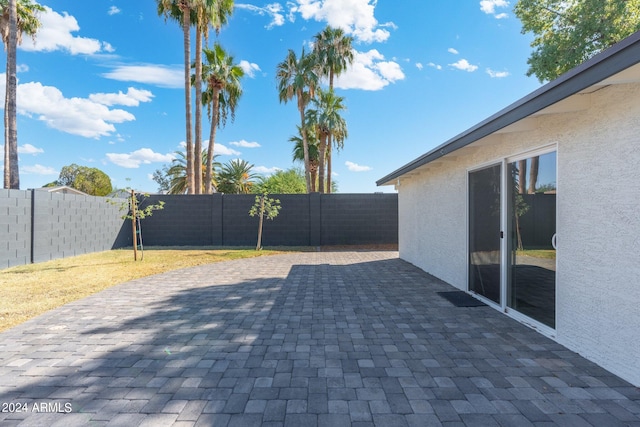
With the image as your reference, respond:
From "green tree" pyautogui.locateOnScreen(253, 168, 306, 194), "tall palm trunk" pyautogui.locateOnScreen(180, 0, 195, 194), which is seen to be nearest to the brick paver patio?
"tall palm trunk" pyautogui.locateOnScreen(180, 0, 195, 194)

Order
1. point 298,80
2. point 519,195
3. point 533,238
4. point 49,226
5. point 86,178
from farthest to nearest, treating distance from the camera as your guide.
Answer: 1. point 86,178
2. point 298,80
3. point 49,226
4. point 519,195
5. point 533,238

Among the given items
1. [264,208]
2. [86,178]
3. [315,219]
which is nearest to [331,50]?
[315,219]

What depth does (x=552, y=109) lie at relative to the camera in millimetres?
2879

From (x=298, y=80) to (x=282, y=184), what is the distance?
15.4m

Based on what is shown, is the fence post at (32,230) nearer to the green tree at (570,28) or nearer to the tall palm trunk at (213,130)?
the tall palm trunk at (213,130)

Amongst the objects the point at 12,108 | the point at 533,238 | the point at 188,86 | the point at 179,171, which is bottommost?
the point at 533,238

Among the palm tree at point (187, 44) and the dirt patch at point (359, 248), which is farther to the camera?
the palm tree at point (187, 44)

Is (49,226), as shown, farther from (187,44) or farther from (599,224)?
(599,224)

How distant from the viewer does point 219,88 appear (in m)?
16.0

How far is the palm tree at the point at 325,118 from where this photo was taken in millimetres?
16297

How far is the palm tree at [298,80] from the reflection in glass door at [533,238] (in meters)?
14.6

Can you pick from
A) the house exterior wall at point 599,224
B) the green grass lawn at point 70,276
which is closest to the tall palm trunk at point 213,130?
the green grass lawn at point 70,276

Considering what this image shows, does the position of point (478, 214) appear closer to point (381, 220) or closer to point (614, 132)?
point (614, 132)

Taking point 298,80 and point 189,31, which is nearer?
point 189,31
